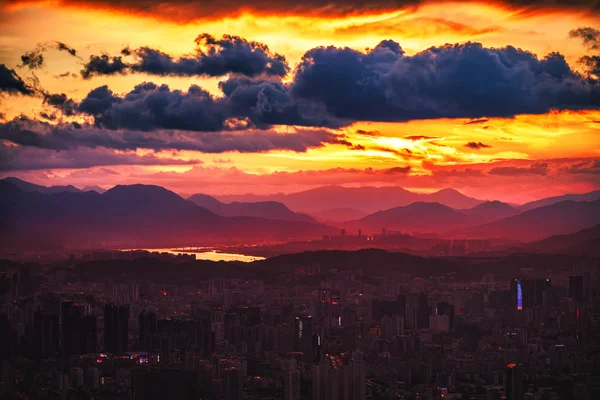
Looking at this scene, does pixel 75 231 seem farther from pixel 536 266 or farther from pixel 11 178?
pixel 536 266

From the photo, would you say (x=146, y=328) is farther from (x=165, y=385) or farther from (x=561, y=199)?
(x=561, y=199)

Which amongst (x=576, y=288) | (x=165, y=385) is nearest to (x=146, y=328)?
(x=165, y=385)

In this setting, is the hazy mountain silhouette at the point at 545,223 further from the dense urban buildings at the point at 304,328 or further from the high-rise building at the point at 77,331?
the high-rise building at the point at 77,331

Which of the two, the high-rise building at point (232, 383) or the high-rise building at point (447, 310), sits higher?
the high-rise building at point (447, 310)

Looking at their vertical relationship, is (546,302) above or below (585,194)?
below

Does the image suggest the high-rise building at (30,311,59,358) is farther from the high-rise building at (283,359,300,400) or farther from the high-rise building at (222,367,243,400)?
the high-rise building at (283,359,300,400)

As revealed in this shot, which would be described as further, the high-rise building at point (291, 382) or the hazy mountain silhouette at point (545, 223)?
the hazy mountain silhouette at point (545, 223)

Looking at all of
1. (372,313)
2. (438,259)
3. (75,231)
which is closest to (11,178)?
(75,231)

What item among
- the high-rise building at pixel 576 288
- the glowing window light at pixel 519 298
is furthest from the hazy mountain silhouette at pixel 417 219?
the high-rise building at pixel 576 288
